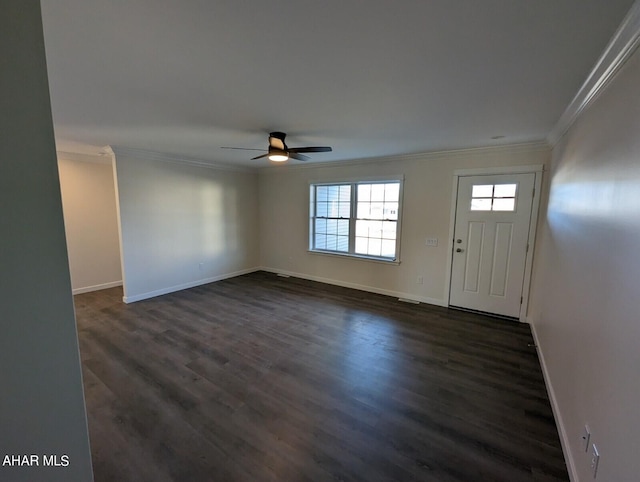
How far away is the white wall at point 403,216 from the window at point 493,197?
30cm

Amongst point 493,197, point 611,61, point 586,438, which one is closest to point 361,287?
point 493,197

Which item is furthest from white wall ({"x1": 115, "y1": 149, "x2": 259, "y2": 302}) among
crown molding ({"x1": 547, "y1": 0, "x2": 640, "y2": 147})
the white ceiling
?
crown molding ({"x1": 547, "y1": 0, "x2": 640, "y2": 147})

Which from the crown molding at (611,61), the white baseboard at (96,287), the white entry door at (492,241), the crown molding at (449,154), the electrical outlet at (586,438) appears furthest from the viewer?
the white baseboard at (96,287)

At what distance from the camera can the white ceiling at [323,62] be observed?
4.09 ft

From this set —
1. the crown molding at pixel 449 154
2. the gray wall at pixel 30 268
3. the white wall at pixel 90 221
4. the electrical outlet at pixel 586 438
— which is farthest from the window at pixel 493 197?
the white wall at pixel 90 221

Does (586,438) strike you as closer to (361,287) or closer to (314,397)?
(314,397)

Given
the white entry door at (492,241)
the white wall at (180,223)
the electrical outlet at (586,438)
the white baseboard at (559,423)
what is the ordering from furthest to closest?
1. the white wall at (180,223)
2. the white entry door at (492,241)
3. the white baseboard at (559,423)
4. the electrical outlet at (586,438)

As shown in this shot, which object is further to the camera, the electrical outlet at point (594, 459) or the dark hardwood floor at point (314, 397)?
the dark hardwood floor at point (314, 397)

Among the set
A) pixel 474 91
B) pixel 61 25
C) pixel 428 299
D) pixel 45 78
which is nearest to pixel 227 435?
pixel 45 78

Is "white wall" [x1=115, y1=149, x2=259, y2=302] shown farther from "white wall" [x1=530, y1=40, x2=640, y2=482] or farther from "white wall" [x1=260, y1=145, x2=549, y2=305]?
"white wall" [x1=530, y1=40, x2=640, y2=482]

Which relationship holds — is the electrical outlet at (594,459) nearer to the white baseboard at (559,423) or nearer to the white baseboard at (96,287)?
the white baseboard at (559,423)

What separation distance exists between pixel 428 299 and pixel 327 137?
298 centimetres

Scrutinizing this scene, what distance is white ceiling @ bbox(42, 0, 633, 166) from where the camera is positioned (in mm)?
1245

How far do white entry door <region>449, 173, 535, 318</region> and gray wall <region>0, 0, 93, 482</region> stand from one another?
14.3 ft
